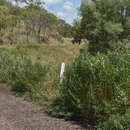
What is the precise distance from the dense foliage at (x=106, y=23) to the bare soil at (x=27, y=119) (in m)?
20.1

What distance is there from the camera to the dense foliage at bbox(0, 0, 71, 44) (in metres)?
36.9

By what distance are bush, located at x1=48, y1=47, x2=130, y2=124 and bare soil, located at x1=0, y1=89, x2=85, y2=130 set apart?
44 centimetres

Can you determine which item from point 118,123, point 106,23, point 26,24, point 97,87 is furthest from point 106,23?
point 118,123

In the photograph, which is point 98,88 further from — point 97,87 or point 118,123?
point 118,123

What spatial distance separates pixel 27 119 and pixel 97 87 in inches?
73.3

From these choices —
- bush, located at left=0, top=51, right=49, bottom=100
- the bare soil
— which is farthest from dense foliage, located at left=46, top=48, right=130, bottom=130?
bush, located at left=0, top=51, right=49, bottom=100

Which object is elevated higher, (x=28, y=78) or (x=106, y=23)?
(x=106, y=23)

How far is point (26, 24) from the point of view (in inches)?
1686

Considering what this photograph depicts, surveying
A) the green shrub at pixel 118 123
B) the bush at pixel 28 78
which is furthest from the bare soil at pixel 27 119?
the bush at pixel 28 78

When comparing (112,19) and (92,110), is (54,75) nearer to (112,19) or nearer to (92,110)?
(92,110)

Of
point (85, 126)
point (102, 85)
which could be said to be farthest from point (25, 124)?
point (102, 85)

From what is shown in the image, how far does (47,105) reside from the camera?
836cm

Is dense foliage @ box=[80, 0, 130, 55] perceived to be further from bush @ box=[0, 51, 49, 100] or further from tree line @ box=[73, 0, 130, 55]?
bush @ box=[0, 51, 49, 100]

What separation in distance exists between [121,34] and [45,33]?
22542mm
